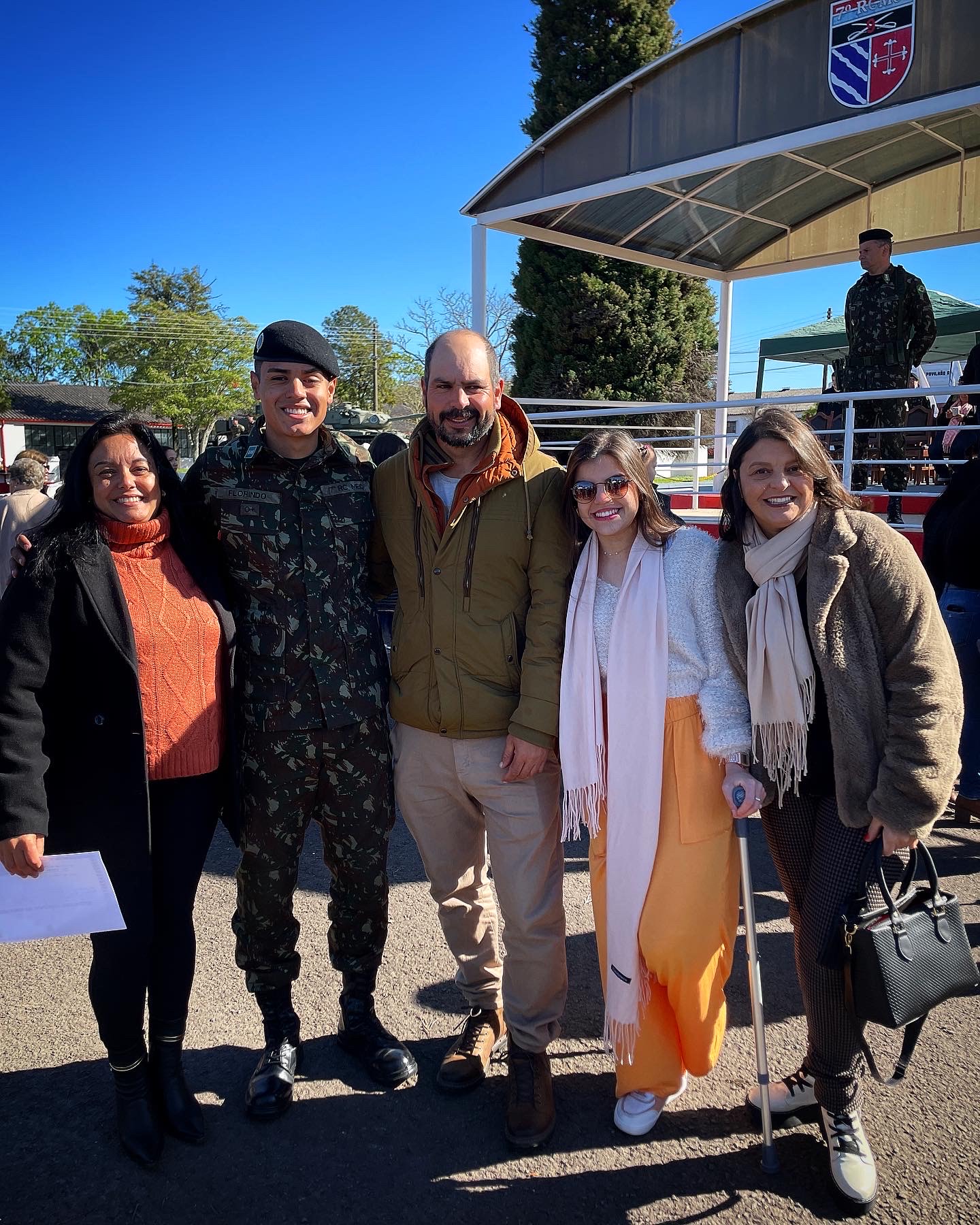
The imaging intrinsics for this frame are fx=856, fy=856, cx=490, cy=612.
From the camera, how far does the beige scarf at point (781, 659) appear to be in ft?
7.52

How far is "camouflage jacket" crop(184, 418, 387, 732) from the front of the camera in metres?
2.64

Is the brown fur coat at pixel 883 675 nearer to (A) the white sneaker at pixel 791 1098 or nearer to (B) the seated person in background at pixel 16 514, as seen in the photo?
(A) the white sneaker at pixel 791 1098

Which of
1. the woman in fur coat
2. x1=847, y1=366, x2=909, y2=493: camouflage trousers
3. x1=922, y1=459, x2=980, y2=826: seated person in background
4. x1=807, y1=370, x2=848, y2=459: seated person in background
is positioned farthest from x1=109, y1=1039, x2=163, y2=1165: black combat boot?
x1=807, y1=370, x2=848, y2=459: seated person in background

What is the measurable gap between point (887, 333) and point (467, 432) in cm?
557

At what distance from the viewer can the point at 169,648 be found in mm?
2465

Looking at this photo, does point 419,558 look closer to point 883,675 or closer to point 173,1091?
point 883,675

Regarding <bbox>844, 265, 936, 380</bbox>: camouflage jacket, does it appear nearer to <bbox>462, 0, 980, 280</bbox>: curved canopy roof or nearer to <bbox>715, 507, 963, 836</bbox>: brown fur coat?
<bbox>462, 0, 980, 280</bbox>: curved canopy roof

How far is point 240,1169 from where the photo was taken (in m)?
2.39

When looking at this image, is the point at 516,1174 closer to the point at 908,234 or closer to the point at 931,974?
the point at 931,974

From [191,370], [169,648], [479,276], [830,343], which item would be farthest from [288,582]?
[191,370]

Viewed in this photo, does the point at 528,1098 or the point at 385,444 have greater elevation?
the point at 385,444

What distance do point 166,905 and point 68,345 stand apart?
6638 cm

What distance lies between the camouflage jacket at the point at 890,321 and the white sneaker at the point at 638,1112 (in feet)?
20.2

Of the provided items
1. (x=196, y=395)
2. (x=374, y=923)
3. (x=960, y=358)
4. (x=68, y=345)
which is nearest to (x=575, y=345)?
(x=960, y=358)
